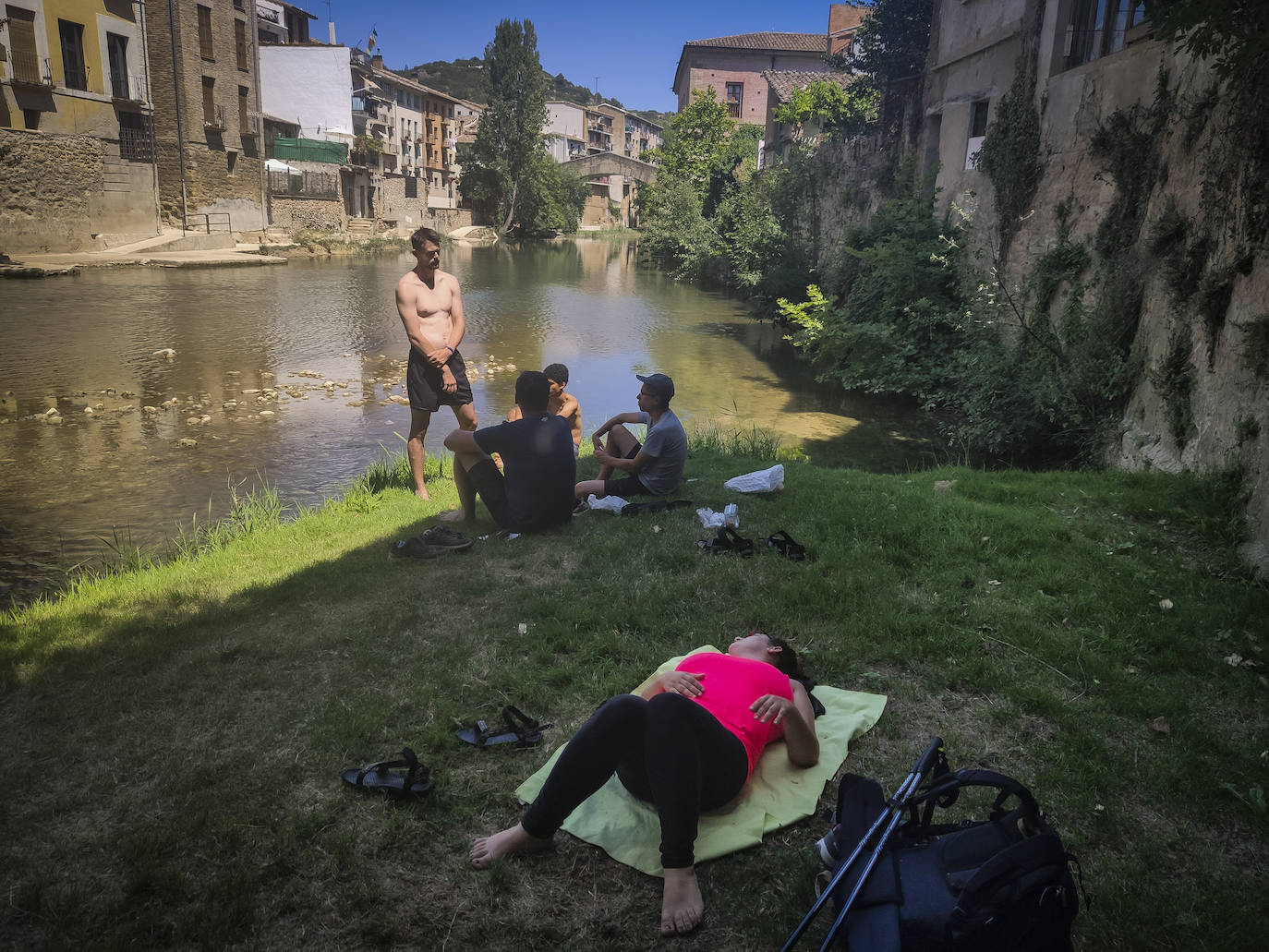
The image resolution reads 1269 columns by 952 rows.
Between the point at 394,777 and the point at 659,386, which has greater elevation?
the point at 659,386

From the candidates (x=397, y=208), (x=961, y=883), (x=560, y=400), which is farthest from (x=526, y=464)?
(x=397, y=208)

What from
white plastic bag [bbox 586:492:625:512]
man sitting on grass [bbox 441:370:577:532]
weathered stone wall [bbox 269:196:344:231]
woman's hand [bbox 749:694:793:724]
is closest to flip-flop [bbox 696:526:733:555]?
white plastic bag [bbox 586:492:625:512]

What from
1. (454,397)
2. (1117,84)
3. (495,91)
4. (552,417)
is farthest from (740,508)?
(495,91)

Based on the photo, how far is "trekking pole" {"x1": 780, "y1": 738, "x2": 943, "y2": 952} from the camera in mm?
2238

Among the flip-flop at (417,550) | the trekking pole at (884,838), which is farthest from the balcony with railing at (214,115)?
the trekking pole at (884,838)

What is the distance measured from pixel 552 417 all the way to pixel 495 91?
53267 mm

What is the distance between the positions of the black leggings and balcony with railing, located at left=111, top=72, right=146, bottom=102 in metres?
34.4

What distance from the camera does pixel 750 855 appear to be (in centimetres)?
291

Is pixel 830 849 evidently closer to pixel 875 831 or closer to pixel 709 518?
pixel 875 831

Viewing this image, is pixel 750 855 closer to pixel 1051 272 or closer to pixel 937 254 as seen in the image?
pixel 1051 272

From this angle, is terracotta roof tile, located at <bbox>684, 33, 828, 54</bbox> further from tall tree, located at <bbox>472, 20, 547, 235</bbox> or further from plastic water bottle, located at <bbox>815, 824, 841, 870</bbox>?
plastic water bottle, located at <bbox>815, 824, 841, 870</bbox>

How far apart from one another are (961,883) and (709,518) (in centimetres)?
380

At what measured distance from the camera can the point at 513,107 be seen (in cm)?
5316

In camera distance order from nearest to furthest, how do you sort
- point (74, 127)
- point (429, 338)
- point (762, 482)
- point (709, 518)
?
point (709, 518) → point (762, 482) → point (429, 338) → point (74, 127)
